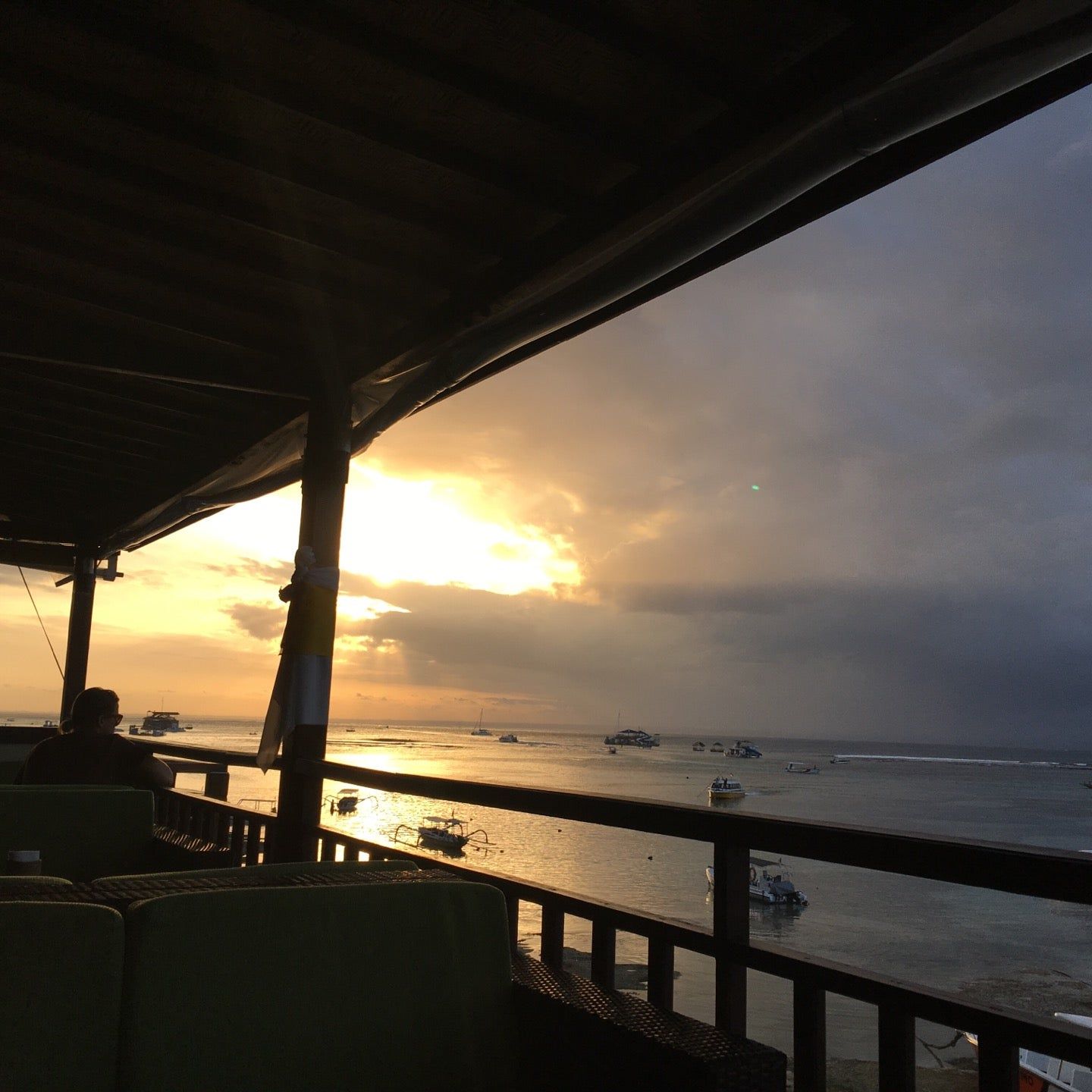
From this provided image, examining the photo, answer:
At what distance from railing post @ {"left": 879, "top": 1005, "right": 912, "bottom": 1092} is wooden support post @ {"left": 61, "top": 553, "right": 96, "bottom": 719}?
744 centimetres

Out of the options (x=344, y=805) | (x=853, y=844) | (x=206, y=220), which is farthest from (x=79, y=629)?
(x=344, y=805)

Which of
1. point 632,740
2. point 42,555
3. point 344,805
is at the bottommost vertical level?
point 344,805

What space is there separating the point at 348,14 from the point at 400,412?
5.44 feet

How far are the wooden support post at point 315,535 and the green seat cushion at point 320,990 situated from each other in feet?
7.87

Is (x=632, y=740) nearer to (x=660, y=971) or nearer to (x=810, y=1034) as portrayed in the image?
(x=660, y=971)

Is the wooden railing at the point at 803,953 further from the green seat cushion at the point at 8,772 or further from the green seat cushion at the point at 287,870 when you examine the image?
Answer: the green seat cushion at the point at 8,772

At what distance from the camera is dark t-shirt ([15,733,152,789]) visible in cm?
338

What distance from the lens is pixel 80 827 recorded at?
2.63m

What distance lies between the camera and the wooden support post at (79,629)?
24.6 feet

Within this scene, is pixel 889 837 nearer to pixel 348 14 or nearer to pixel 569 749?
pixel 348 14

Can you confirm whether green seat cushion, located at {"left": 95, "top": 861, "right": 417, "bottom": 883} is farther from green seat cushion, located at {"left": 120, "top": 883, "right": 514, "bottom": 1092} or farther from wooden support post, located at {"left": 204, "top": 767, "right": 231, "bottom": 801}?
wooden support post, located at {"left": 204, "top": 767, "right": 231, "bottom": 801}

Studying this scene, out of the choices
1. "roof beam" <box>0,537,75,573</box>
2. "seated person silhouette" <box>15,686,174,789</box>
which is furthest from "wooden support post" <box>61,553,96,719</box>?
"seated person silhouette" <box>15,686,174,789</box>

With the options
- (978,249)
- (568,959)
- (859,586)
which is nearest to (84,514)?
(568,959)

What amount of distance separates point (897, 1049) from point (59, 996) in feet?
3.75
